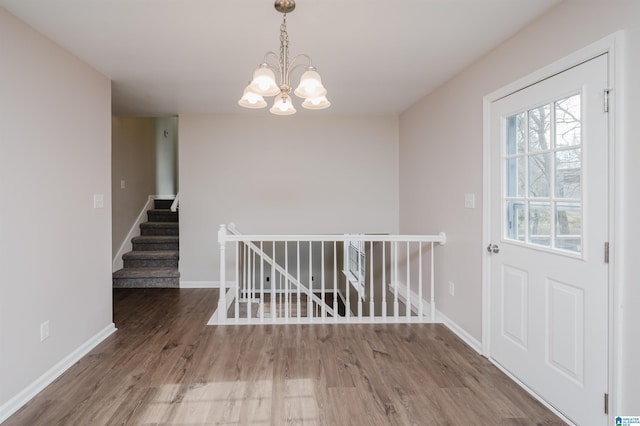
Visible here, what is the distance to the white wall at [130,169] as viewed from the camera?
485cm

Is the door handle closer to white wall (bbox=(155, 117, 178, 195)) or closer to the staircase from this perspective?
the staircase

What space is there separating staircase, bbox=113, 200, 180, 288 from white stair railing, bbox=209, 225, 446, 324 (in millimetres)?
854

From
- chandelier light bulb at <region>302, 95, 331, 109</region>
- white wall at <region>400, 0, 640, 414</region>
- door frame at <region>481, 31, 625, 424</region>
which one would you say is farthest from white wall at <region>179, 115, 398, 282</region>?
door frame at <region>481, 31, 625, 424</region>

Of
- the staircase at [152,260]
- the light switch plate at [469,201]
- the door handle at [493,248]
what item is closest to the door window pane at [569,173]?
the door handle at [493,248]

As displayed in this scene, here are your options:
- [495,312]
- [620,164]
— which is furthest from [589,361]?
[620,164]

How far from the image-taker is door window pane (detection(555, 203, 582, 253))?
1.78 metres

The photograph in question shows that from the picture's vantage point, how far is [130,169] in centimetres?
533

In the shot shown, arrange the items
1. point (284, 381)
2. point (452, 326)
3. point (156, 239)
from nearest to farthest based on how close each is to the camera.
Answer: point (284, 381) < point (452, 326) < point (156, 239)

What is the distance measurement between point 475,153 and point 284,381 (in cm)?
229

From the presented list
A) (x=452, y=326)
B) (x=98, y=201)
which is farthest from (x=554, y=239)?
(x=98, y=201)

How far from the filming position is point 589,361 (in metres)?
1.74

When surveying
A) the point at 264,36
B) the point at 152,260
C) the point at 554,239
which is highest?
the point at 264,36

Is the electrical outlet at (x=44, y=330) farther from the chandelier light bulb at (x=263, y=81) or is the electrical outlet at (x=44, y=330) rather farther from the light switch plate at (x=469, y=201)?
the light switch plate at (x=469, y=201)

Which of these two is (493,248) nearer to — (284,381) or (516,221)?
(516,221)
